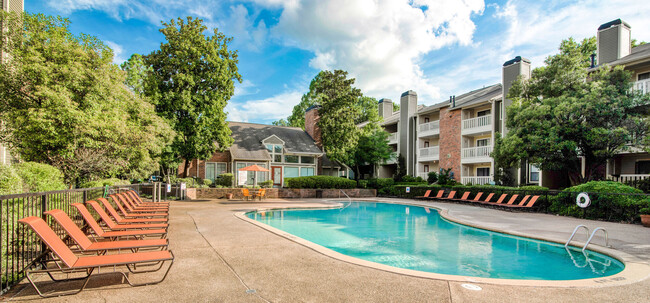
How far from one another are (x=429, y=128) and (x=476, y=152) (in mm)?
5441

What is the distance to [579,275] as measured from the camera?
6.64m

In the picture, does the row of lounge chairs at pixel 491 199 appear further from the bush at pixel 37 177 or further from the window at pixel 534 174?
the bush at pixel 37 177

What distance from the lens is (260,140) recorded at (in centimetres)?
3127

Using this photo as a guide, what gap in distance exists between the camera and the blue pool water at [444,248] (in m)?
7.03

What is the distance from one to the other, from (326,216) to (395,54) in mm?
10518

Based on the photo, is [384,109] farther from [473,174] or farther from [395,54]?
[395,54]

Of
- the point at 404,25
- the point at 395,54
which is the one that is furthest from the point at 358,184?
the point at 404,25

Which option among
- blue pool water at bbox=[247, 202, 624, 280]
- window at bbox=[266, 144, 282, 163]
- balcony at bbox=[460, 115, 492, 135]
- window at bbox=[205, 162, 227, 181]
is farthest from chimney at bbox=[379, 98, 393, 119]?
blue pool water at bbox=[247, 202, 624, 280]

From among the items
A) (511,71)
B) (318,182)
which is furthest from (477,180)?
(318,182)

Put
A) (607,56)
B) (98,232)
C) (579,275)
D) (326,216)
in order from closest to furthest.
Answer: (98,232)
(579,275)
(326,216)
(607,56)

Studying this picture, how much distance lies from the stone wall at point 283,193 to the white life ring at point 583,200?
14907 mm

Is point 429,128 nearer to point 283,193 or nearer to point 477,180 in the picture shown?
point 477,180

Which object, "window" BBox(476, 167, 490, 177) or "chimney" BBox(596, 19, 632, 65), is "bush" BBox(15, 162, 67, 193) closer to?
"window" BBox(476, 167, 490, 177)

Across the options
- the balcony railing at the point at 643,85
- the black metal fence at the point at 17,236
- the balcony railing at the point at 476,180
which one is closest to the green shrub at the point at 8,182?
the black metal fence at the point at 17,236
